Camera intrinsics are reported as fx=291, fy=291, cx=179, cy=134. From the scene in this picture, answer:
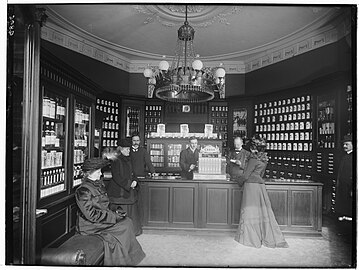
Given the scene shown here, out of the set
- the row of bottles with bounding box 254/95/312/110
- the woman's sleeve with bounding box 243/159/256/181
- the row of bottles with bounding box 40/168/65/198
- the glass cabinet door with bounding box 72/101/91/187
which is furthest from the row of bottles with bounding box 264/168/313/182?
the row of bottles with bounding box 40/168/65/198

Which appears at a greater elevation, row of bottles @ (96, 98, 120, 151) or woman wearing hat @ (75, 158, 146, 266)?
row of bottles @ (96, 98, 120, 151)

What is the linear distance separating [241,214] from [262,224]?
29 centimetres

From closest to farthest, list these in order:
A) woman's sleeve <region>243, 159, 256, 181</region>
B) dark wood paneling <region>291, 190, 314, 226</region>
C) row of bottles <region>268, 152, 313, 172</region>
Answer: woman's sleeve <region>243, 159, 256, 181</region>, dark wood paneling <region>291, 190, 314, 226</region>, row of bottles <region>268, 152, 313, 172</region>

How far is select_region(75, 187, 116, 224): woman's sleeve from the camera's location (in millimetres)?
2957

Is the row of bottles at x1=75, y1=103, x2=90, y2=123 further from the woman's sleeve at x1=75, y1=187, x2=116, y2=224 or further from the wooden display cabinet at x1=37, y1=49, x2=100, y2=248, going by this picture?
the woman's sleeve at x1=75, y1=187, x2=116, y2=224

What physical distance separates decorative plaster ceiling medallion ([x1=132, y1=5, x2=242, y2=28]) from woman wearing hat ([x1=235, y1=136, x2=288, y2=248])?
221 centimetres

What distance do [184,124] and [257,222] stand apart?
3.36 meters

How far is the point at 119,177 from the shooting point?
13.3 ft

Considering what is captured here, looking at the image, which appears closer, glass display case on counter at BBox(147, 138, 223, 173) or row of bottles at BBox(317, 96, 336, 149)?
row of bottles at BBox(317, 96, 336, 149)

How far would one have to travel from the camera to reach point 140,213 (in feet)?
14.1

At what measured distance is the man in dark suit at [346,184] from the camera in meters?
2.88

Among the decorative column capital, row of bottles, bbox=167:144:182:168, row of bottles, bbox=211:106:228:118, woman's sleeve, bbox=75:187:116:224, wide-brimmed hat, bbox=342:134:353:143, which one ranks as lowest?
woman's sleeve, bbox=75:187:116:224

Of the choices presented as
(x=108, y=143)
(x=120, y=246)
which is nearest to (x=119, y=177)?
(x=120, y=246)

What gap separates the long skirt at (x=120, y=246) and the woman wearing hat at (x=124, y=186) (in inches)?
34.1
